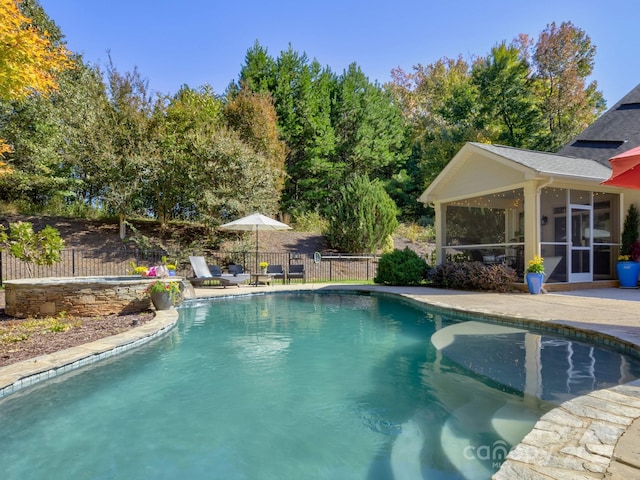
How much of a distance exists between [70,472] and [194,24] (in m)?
13.2

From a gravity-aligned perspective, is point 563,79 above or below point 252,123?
above

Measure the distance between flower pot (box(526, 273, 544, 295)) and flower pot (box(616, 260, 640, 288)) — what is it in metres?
2.86

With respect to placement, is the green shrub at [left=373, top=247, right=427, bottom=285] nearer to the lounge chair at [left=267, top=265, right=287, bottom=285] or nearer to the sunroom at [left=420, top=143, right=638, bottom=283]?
the sunroom at [left=420, top=143, right=638, bottom=283]

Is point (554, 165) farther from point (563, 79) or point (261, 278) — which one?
point (563, 79)

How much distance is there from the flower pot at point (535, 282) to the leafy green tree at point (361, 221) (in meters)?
7.99

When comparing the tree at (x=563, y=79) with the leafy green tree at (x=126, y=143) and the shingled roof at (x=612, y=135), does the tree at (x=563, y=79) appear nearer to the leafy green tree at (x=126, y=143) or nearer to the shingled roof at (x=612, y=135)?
the shingled roof at (x=612, y=135)

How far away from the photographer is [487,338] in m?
5.66

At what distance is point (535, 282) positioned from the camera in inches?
369

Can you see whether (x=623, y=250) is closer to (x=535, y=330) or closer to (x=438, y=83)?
(x=535, y=330)

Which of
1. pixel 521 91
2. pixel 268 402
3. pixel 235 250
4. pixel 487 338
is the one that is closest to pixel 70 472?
pixel 268 402

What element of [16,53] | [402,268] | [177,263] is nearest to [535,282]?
[402,268]

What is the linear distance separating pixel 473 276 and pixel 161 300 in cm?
821

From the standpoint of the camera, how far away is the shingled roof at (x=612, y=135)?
41.1 ft

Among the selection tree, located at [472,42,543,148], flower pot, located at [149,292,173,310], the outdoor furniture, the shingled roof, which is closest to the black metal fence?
the outdoor furniture
